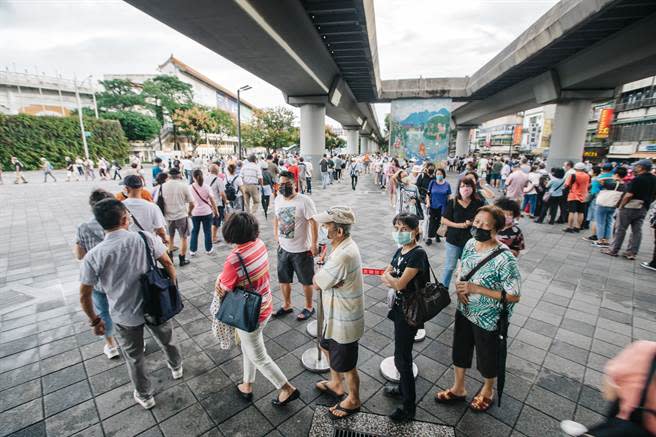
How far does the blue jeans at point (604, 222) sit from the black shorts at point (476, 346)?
7350 mm

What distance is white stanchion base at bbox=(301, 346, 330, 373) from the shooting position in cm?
313

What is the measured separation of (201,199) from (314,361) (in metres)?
Result: 4.24

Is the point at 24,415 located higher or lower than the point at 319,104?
lower

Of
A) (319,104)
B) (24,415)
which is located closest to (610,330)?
(24,415)

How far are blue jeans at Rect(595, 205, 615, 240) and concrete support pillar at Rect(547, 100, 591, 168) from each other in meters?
11.0

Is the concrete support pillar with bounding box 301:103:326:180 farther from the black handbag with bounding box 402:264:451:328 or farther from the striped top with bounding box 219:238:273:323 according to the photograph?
the black handbag with bounding box 402:264:451:328

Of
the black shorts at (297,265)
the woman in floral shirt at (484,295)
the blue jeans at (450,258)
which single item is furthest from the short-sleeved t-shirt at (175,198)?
the woman in floral shirt at (484,295)

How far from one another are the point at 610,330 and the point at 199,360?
5.22 metres

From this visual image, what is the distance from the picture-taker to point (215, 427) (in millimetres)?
2518

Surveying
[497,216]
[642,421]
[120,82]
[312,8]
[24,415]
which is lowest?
[24,415]

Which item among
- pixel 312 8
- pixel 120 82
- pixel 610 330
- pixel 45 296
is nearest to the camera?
pixel 610 330

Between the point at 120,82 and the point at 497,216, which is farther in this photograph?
the point at 120,82

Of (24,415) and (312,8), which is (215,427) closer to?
(24,415)

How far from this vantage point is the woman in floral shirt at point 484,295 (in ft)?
7.59
